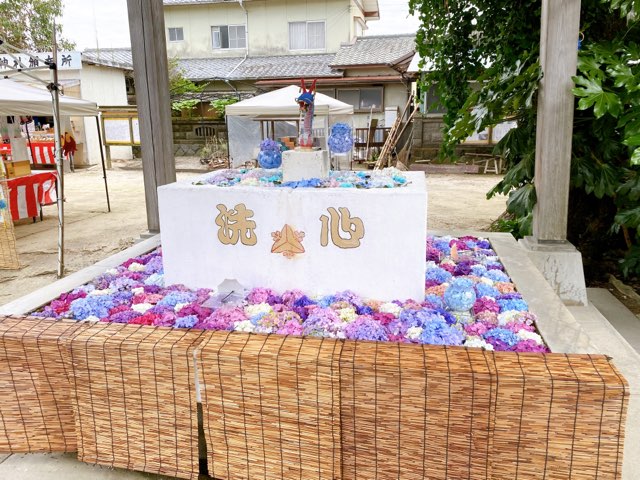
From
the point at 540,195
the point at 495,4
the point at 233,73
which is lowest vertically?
the point at 540,195

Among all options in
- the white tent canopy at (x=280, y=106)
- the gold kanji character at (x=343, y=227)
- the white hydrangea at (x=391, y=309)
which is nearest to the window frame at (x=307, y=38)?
the white tent canopy at (x=280, y=106)

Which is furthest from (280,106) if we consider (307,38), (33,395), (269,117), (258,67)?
(307,38)

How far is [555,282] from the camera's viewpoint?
4461mm

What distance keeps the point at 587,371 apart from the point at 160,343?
192 centimetres

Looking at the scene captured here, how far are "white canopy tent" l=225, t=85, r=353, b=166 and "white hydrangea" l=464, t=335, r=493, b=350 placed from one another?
8549 millimetres

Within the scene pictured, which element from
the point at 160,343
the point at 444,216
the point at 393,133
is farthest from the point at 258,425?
the point at 393,133

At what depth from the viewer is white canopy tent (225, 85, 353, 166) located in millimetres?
11887

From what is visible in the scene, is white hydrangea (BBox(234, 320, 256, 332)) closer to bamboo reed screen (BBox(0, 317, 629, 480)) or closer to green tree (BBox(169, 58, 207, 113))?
bamboo reed screen (BBox(0, 317, 629, 480))

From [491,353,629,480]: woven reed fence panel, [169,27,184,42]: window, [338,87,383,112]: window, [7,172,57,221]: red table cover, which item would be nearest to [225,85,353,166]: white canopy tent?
[338,87,383,112]: window

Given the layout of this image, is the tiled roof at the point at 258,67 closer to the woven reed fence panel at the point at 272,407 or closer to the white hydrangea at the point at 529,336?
the white hydrangea at the point at 529,336

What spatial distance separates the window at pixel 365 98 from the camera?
18031 millimetres

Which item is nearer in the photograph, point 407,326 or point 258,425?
point 258,425

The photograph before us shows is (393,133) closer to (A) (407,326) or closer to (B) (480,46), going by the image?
(B) (480,46)

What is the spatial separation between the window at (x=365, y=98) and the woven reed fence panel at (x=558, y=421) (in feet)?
A: 54.9
